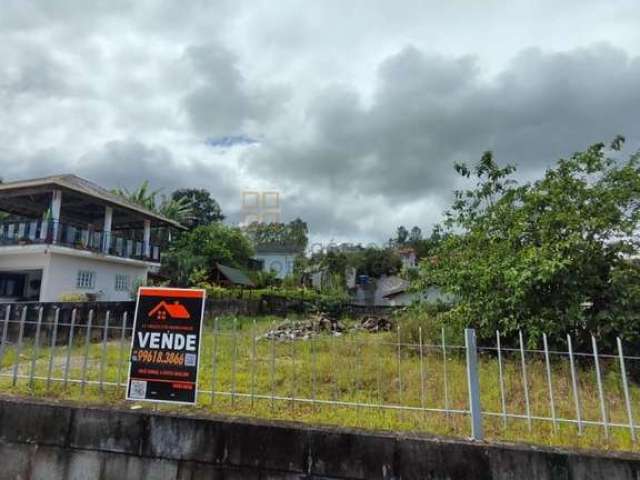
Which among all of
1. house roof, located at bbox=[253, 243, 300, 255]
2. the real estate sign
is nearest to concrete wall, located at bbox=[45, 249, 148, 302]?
the real estate sign

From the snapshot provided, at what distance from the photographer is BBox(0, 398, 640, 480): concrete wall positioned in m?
2.67

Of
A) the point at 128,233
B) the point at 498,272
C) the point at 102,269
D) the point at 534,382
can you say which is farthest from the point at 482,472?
the point at 128,233

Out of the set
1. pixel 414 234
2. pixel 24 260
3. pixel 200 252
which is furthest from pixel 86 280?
pixel 414 234

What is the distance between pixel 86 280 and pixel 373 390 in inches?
655

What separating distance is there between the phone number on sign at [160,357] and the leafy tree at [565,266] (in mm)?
4791

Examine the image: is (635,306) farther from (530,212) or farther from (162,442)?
(162,442)

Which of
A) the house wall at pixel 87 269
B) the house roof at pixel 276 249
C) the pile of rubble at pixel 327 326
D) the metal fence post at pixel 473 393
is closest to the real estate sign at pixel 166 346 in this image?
the metal fence post at pixel 473 393

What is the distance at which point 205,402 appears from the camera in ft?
12.4

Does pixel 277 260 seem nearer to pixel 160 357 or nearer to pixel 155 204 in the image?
pixel 155 204

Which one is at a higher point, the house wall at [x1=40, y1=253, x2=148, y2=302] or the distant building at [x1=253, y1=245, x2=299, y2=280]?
the distant building at [x1=253, y1=245, x2=299, y2=280]

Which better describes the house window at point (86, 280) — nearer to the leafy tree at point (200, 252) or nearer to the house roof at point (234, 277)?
the leafy tree at point (200, 252)

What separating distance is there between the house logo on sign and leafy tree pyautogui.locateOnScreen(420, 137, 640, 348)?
4709 mm

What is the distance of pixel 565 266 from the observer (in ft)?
19.3

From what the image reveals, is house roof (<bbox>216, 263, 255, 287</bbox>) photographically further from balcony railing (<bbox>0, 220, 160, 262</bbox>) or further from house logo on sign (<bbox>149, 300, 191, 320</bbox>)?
house logo on sign (<bbox>149, 300, 191, 320</bbox>)
